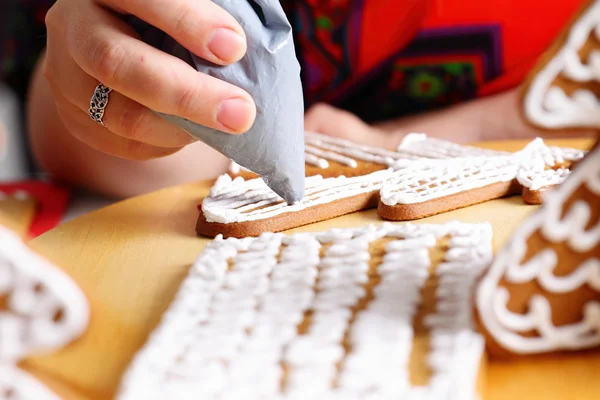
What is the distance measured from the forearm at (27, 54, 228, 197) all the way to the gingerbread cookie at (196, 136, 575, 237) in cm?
33

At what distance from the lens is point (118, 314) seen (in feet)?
1.45

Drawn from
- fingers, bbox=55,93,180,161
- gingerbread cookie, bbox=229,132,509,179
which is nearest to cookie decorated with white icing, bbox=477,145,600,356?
gingerbread cookie, bbox=229,132,509,179

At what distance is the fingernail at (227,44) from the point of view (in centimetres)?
47

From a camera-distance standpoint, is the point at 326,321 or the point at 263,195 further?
the point at 263,195

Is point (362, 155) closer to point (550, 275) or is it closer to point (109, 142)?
point (109, 142)

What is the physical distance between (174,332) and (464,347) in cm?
15

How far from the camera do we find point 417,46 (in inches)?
43.1

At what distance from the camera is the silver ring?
62 centimetres

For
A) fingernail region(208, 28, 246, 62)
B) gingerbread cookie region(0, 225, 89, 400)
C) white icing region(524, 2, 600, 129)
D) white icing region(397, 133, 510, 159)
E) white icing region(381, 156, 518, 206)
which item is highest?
white icing region(524, 2, 600, 129)

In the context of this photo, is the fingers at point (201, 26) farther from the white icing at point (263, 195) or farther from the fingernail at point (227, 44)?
the white icing at point (263, 195)

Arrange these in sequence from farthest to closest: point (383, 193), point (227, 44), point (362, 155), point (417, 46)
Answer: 1. point (417, 46)
2. point (362, 155)
3. point (383, 193)
4. point (227, 44)

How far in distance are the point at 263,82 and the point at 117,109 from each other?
0.58 ft

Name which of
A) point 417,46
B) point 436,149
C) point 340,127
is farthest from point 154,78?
point 417,46

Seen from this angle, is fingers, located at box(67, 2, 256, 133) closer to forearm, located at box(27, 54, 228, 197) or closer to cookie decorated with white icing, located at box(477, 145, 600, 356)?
cookie decorated with white icing, located at box(477, 145, 600, 356)
